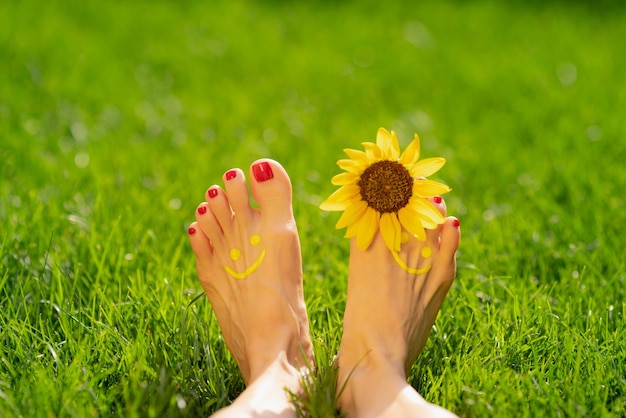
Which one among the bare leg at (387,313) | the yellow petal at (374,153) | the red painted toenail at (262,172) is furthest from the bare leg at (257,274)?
the yellow petal at (374,153)

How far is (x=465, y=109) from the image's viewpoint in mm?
3424

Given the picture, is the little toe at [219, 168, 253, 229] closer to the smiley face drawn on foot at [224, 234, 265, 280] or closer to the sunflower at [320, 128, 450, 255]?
the smiley face drawn on foot at [224, 234, 265, 280]

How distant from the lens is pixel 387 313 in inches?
65.1

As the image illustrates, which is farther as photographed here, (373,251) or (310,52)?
(310,52)

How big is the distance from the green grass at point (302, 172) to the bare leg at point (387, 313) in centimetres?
6

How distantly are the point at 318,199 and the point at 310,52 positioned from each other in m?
1.79

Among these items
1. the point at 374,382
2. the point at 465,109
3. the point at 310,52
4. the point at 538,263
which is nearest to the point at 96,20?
the point at 310,52

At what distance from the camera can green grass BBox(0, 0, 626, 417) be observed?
4.97ft

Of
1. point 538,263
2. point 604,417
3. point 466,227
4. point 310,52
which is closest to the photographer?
point 604,417

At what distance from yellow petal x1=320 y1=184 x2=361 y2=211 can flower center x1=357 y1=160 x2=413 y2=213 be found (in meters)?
0.01

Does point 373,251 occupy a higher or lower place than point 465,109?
higher

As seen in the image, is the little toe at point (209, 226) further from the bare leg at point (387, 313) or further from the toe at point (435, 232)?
the toe at point (435, 232)

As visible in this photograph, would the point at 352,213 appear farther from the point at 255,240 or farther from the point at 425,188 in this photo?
the point at 255,240

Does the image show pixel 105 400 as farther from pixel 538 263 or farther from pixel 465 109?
pixel 465 109
